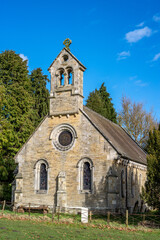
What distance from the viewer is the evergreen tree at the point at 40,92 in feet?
142

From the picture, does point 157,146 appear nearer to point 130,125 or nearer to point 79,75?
point 79,75

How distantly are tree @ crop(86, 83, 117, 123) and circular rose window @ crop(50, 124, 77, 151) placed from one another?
20.7 meters

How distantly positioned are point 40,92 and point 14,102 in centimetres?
877

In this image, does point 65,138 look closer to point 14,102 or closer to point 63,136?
point 63,136

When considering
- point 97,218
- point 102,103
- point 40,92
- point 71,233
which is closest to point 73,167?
point 97,218

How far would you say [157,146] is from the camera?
18594 millimetres

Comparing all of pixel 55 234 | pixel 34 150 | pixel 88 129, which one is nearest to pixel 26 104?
pixel 34 150

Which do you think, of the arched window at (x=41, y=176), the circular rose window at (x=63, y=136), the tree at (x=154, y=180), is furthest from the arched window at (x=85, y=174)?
the tree at (x=154, y=180)

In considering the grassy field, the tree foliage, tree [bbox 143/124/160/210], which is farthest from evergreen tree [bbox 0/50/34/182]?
tree [bbox 143/124/160/210]

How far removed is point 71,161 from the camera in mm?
24062

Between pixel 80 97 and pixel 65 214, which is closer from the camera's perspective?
pixel 65 214

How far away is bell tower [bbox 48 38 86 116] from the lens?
24891mm

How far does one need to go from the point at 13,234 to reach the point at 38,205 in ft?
36.6

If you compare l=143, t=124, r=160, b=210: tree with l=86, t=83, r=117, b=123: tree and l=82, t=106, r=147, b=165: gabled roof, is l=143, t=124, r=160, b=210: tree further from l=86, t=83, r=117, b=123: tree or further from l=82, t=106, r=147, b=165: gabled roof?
l=86, t=83, r=117, b=123: tree
